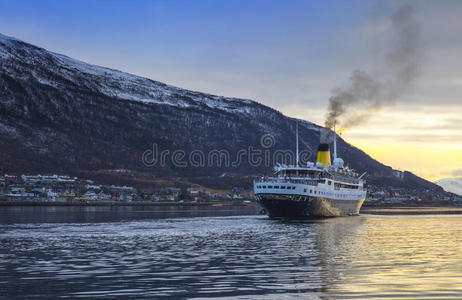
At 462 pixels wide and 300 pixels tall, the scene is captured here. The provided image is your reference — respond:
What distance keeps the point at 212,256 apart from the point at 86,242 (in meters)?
18.3

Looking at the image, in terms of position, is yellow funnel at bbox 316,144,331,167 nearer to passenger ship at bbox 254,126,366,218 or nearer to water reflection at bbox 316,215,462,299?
passenger ship at bbox 254,126,366,218

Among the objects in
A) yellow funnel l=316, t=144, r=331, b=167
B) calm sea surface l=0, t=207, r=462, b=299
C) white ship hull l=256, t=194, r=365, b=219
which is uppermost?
yellow funnel l=316, t=144, r=331, b=167

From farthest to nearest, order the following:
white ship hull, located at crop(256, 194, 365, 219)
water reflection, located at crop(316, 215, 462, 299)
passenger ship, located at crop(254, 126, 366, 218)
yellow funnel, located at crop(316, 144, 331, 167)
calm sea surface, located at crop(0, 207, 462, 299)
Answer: yellow funnel, located at crop(316, 144, 331, 167) → passenger ship, located at crop(254, 126, 366, 218) → white ship hull, located at crop(256, 194, 365, 219) → calm sea surface, located at crop(0, 207, 462, 299) → water reflection, located at crop(316, 215, 462, 299)

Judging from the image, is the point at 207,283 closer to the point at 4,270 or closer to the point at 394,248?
the point at 4,270

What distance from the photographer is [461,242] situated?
56125mm

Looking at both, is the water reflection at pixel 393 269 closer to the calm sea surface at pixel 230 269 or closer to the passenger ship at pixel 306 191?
the calm sea surface at pixel 230 269

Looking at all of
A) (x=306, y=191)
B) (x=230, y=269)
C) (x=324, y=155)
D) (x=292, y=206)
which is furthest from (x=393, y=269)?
(x=324, y=155)

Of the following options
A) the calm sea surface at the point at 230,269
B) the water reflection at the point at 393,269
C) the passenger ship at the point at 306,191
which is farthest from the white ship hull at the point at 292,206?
the water reflection at the point at 393,269

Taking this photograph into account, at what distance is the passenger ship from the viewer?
10794 centimetres

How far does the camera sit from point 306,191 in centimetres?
10894

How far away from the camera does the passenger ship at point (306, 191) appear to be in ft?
354

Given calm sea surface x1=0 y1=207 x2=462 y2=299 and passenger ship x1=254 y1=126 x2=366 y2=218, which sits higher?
passenger ship x1=254 y1=126 x2=366 y2=218

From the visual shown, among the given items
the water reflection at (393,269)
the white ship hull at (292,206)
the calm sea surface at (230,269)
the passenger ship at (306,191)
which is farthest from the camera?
Answer: the passenger ship at (306,191)

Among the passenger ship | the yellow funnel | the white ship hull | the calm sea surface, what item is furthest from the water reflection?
the yellow funnel
